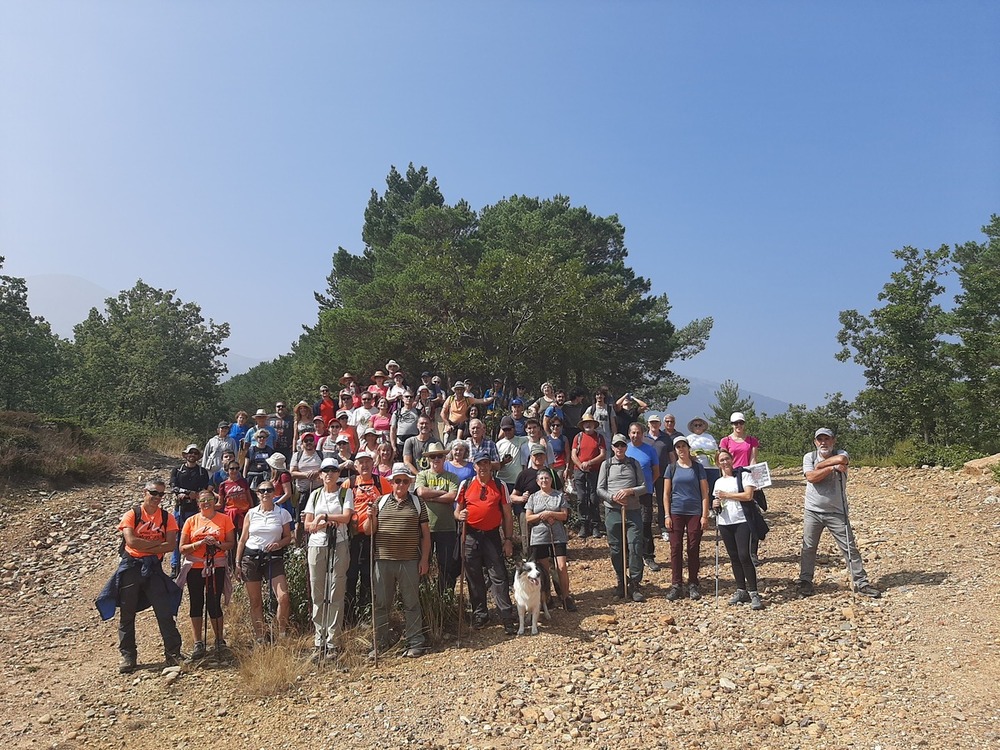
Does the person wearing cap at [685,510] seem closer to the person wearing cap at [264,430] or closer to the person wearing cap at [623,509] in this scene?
the person wearing cap at [623,509]

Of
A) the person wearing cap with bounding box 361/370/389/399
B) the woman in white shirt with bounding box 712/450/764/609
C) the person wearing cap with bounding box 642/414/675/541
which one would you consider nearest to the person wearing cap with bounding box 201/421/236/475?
the person wearing cap with bounding box 361/370/389/399

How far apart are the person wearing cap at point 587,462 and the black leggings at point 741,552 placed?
1.87 meters

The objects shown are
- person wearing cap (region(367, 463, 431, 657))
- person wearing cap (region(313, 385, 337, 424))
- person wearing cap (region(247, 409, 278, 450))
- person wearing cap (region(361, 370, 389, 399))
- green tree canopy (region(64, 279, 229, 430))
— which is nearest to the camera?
person wearing cap (region(367, 463, 431, 657))

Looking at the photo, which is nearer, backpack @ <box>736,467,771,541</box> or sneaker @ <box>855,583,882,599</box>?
sneaker @ <box>855,583,882,599</box>

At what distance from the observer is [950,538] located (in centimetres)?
857

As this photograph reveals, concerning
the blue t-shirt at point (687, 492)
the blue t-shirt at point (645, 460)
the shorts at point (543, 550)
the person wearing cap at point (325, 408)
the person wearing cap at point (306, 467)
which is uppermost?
the person wearing cap at point (325, 408)

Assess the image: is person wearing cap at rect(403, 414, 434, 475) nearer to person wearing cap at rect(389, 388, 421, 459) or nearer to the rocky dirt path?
person wearing cap at rect(389, 388, 421, 459)

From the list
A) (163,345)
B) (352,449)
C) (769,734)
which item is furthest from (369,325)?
(163,345)

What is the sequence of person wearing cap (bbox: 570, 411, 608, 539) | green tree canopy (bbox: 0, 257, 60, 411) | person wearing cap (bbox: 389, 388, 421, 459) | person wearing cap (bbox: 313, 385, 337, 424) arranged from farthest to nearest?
green tree canopy (bbox: 0, 257, 60, 411), person wearing cap (bbox: 313, 385, 337, 424), person wearing cap (bbox: 389, 388, 421, 459), person wearing cap (bbox: 570, 411, 608, 539)

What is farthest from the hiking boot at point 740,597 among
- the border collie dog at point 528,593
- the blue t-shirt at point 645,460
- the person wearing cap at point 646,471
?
the border collie dog at point 528,593

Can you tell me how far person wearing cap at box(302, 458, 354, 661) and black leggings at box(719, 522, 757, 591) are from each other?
13.3ft

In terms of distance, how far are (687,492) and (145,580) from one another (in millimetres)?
5958

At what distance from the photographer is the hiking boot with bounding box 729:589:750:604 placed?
6.86m

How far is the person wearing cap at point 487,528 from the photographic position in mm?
6621
